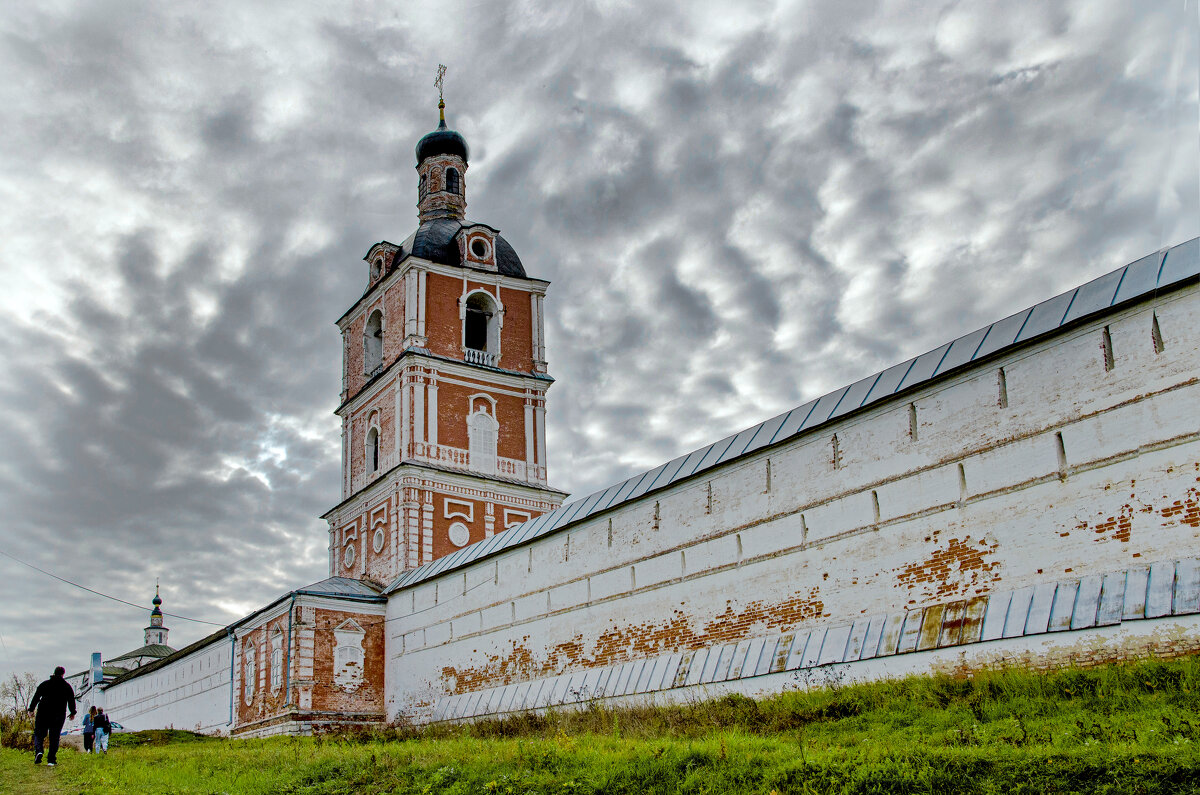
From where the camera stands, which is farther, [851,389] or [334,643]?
[334,643]

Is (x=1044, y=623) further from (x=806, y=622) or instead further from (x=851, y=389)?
(x=851, y=389)

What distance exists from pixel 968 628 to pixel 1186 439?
311cm

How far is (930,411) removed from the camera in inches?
568

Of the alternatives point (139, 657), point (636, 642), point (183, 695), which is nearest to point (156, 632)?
point (139, 657)

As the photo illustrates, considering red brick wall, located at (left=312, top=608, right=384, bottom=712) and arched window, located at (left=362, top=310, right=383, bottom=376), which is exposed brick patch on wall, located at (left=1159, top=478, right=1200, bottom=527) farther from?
arched window, located at (left=362, top=310, right=383, bottom=376)

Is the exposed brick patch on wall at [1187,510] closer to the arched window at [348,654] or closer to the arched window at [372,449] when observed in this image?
the arched window at [348,654]

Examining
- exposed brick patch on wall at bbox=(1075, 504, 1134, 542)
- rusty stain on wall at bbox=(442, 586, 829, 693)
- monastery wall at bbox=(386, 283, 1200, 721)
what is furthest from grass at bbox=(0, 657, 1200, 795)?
rusty stain on wall at bbox=(442, 586, 829, 693)

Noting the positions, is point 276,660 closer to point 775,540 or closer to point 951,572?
point 775,540

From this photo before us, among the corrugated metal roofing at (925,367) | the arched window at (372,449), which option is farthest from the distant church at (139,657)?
the corrugated metal roofing at (925,367)

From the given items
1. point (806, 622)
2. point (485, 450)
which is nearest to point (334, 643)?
point (485, 450)

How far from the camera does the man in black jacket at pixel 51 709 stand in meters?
14.2

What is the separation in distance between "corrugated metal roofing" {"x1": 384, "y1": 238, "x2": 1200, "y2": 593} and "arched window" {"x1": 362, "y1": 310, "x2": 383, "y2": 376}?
1287 centimetres

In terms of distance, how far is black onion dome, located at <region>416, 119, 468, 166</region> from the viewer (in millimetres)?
37344

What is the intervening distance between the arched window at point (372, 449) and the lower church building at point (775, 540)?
0.09 m
